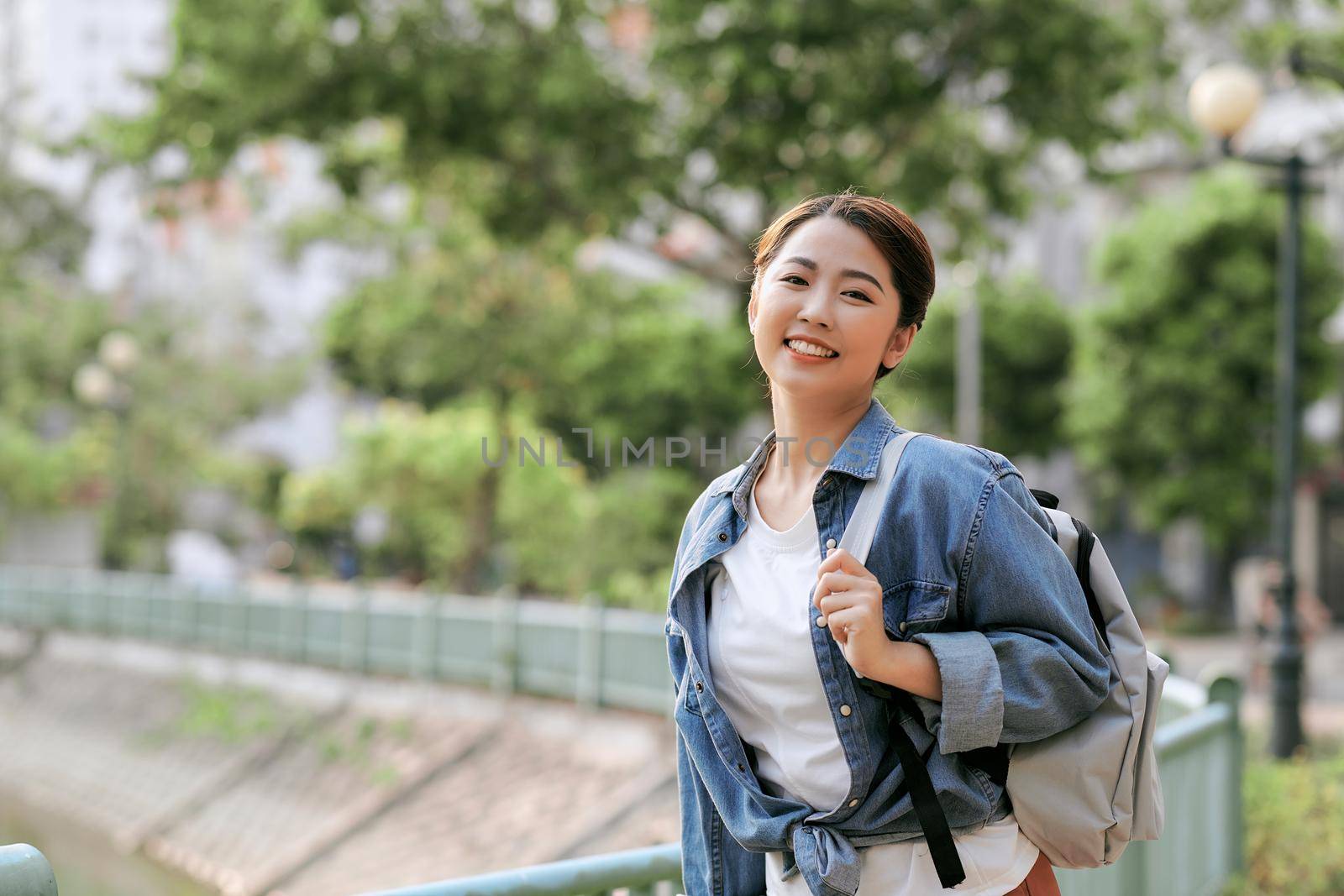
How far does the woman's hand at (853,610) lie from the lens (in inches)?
69.2

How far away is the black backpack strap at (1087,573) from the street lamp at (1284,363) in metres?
7.74

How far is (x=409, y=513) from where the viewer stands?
1992 cm

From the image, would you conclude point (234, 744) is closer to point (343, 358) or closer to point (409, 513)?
point (409, 513)

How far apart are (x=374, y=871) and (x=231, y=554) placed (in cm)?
2880

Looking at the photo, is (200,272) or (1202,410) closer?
(1202,410)

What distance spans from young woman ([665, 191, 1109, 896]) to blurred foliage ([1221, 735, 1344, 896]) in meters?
4.49

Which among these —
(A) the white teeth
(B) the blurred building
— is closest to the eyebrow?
(A) the white teeth

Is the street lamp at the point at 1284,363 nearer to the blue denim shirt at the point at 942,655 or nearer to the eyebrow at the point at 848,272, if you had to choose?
the blue denim shirt at the point at 942,655

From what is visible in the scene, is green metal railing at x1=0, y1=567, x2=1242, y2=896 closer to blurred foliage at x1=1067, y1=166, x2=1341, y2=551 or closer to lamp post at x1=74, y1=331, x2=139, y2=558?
lamp post at x1=74, y1=331, x2=139, y2=558

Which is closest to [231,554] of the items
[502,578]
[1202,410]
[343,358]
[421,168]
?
[343,358]

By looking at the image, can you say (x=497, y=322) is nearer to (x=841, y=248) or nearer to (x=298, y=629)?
(x=298, y=629)

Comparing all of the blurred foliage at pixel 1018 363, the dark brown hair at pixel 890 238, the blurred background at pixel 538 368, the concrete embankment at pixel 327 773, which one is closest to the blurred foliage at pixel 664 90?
the blurred background at pixel 538 368

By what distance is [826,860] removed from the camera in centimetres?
187

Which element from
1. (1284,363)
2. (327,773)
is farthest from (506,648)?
(1284,363)
